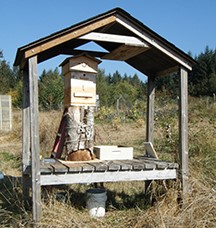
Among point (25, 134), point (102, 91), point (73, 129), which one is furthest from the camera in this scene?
point (102, 91)

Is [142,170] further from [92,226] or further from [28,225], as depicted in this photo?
[28,225]

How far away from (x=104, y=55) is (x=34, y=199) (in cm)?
235

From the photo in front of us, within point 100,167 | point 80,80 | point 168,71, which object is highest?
point 168,71

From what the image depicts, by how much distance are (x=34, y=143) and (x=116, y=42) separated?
5.08ft

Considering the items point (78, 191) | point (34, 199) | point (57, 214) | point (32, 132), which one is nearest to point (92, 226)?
point (57, 214)

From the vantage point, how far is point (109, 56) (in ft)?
16.1

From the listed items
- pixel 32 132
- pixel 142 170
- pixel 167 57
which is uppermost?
pixel 167 57

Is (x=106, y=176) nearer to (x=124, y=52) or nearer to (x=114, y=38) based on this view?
(x=114, y=38)

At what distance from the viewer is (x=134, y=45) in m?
4.14

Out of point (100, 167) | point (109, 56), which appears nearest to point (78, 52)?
point (109, 56)

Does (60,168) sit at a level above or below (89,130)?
below

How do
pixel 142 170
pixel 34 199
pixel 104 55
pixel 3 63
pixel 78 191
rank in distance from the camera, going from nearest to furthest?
pixel 34 199 → pixel 142 170 → pixel 104 55 → pixel 78 191 → pixel 3 63

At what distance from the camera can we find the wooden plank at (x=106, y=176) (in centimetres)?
375

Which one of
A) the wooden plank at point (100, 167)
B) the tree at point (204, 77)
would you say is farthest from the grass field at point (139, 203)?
the tree at point (204, 77)
